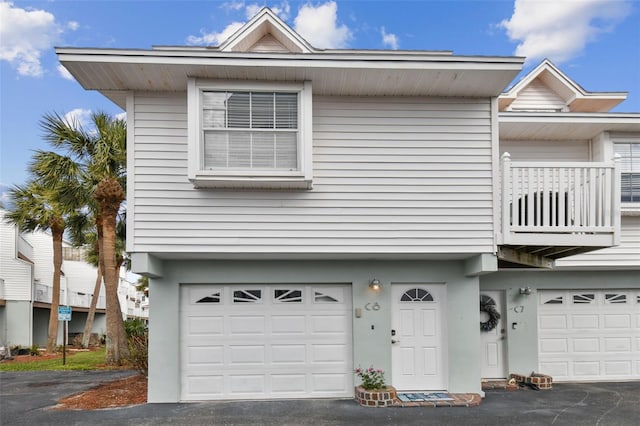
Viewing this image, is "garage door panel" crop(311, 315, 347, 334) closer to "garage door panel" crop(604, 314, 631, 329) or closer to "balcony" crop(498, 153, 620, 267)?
"balcony" crop(498, 153, 620, 267)

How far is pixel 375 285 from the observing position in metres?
8.27

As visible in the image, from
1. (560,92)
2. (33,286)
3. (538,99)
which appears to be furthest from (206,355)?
(33,286)

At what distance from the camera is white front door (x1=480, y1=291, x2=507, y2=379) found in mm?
9773

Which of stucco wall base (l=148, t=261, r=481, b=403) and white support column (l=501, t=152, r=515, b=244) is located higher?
white support column (l=501, t=152, r=515, b=244)

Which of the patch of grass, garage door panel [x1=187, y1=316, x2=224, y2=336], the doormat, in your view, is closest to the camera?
the doormat

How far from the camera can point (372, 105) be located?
7.86 meters

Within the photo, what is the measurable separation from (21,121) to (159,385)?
14031 mm

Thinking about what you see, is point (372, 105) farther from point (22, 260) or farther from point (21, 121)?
point (22, 260)

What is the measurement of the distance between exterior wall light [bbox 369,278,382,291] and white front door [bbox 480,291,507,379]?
280cm

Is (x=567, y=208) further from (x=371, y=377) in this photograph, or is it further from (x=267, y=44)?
(x=267, y=44)

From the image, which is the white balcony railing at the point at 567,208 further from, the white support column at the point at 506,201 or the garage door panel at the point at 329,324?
the garage door panel at the point at 329,324

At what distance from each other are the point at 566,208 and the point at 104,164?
37.0 ft

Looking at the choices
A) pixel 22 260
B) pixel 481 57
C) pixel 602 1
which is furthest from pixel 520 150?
pixel 22 260

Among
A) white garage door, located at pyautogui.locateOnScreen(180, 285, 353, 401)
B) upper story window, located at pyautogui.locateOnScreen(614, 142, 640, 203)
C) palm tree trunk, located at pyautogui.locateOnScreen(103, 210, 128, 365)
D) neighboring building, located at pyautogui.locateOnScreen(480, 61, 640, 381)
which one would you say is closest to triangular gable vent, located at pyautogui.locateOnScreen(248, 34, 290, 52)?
white garage door, located at pyautogui.locateOnScreen(180, 285, 353, 401)
